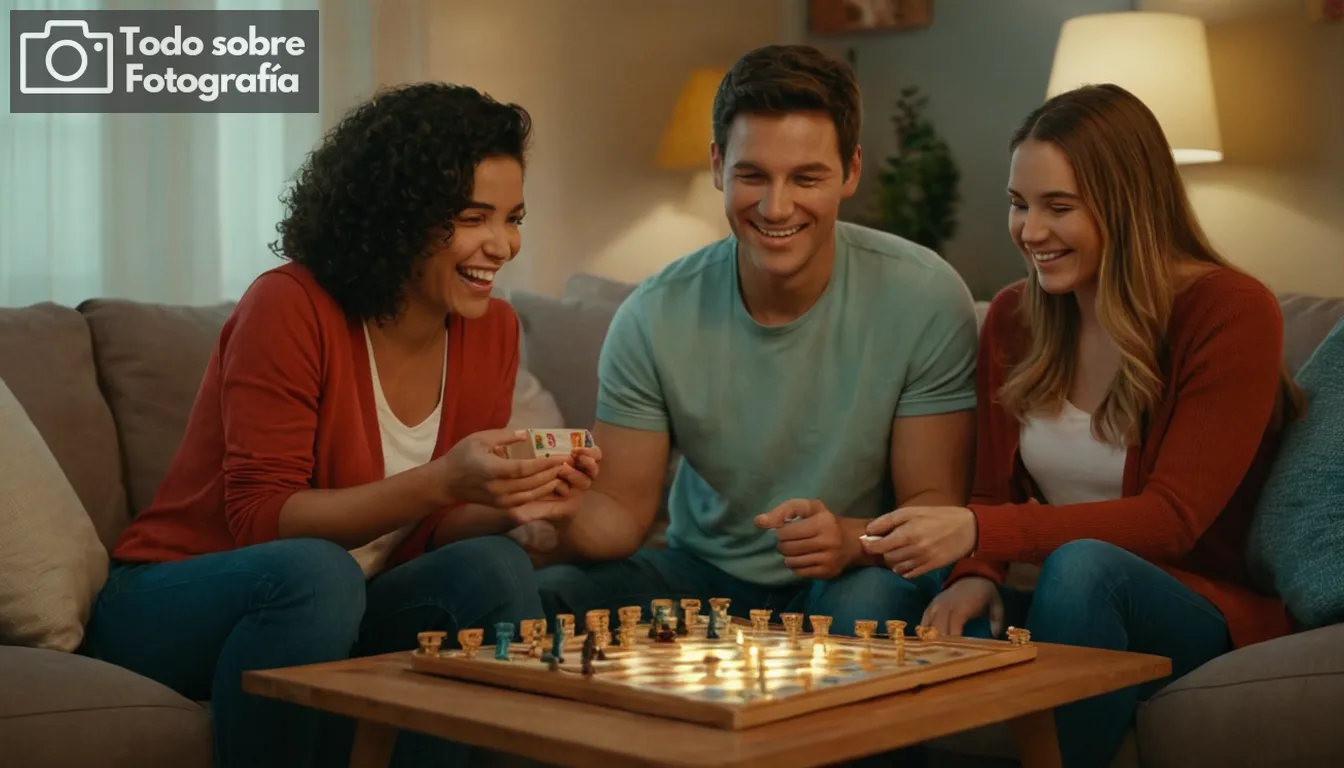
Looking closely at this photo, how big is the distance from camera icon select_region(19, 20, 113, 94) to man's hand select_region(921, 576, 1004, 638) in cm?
232

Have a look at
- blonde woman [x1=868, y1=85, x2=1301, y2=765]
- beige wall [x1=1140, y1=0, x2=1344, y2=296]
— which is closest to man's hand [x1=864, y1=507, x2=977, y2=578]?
blonde woman [x1=868, y1=85, x2=1301, y2=765]

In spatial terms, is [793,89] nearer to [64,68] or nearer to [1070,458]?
[1070,458]

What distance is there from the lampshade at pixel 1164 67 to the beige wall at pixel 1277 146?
10.0 inches

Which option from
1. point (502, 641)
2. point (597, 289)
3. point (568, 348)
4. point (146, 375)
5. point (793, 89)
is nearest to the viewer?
point (502, 641)

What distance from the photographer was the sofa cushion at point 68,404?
2.46 metres

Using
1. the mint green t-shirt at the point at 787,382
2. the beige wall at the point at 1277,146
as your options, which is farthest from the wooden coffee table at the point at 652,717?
the beige wall at the point at 1277,146

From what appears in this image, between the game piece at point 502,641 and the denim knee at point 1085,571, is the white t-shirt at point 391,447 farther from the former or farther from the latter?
the denim knee at point 1085,571

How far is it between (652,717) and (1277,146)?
3268mm

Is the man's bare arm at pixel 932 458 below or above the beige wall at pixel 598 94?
below

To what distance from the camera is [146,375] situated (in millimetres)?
2598

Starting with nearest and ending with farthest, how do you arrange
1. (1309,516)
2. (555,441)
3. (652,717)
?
(652,717)
(555,441)
(1309,516)

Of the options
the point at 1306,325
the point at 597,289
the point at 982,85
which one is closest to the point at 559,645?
the point at 1306,325

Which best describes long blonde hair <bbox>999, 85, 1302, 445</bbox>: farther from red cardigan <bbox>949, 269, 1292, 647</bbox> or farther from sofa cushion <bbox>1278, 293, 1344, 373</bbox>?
sofa cushion <bbox>1278, 293, 1344, 373</bbox>

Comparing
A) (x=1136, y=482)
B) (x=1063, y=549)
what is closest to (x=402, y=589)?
(x=1063, y=549)
